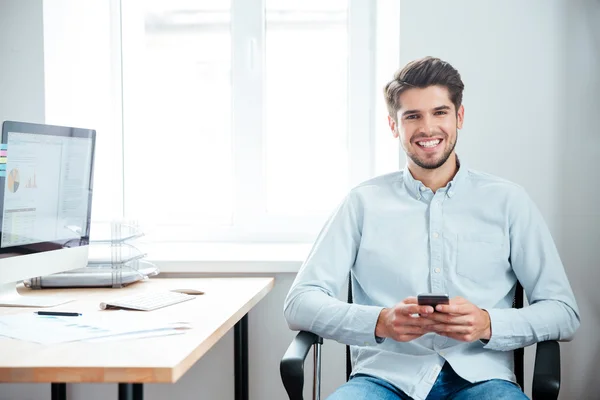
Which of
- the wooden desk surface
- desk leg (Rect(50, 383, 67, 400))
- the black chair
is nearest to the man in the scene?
the black chair

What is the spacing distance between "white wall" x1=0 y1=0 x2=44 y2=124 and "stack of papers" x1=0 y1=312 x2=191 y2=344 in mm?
1028

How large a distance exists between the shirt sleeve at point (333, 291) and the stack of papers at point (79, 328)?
32 centimetres

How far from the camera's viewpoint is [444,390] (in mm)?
1555

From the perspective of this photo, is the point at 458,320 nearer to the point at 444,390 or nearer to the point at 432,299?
the point at 432,299

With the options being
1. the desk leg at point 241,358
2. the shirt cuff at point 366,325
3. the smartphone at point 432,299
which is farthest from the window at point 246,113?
the smartphone at point 432,299

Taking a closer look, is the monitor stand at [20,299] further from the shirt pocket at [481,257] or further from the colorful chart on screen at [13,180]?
the shirt pocket at [481,257]

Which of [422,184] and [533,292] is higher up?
[422,184]

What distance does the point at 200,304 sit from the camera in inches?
66.9

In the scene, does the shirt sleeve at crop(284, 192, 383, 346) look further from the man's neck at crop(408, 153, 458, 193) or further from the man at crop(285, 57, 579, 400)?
the man's neck at crop(408, 153, 458, 193)

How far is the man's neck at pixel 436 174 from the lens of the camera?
1714mm

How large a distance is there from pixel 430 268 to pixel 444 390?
1.02 feet

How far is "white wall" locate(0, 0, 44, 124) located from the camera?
2244 mm

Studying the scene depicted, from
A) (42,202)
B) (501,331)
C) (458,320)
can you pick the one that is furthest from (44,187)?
(501,331)

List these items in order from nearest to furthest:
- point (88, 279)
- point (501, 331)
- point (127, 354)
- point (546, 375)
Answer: point (127, 354)
point (546, 375)
point (501, 331)
point (88, 279)
